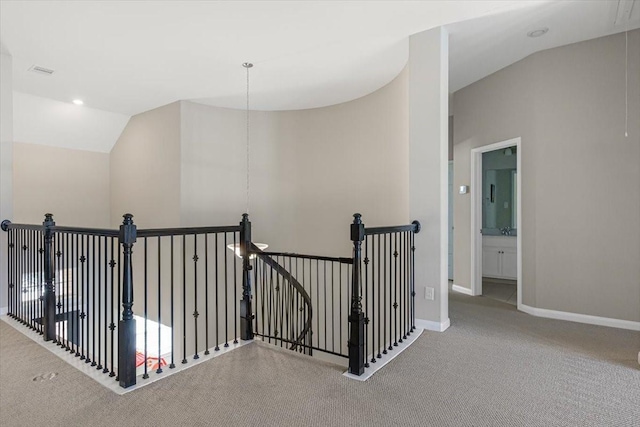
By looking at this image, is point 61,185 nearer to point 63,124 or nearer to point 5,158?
point 63,124

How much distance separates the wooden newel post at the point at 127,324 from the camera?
219 centimetres

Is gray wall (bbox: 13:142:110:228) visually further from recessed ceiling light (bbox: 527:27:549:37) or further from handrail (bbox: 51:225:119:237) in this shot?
recessed ceiling light (bbox: 527:27:549:37)

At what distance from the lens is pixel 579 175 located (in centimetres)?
370

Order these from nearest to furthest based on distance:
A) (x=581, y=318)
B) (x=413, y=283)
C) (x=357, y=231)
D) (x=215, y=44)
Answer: (x=357, y=231)
(x=413, y=283)
(x=581, y=318)
(x=215, y=44)

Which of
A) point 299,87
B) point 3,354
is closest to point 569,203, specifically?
point 299,87

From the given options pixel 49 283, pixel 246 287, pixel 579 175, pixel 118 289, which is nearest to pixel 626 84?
pixel 579 175

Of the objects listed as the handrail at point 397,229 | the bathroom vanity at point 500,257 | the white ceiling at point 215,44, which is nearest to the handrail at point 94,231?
the handrail at point 397,229

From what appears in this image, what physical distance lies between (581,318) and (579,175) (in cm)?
146

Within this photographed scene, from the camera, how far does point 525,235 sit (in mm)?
4086

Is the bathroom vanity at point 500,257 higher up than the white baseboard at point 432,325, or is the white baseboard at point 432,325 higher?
the bathroom vanity at point 500,257

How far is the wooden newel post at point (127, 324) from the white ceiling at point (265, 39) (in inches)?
82.0

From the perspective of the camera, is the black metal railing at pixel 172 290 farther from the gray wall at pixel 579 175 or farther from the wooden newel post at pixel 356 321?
the gray wall at pixel 579 175

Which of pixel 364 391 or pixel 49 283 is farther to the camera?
pixel 49 283

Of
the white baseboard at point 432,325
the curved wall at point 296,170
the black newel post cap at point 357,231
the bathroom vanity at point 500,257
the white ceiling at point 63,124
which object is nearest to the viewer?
the black newel post cap at point 357,231
